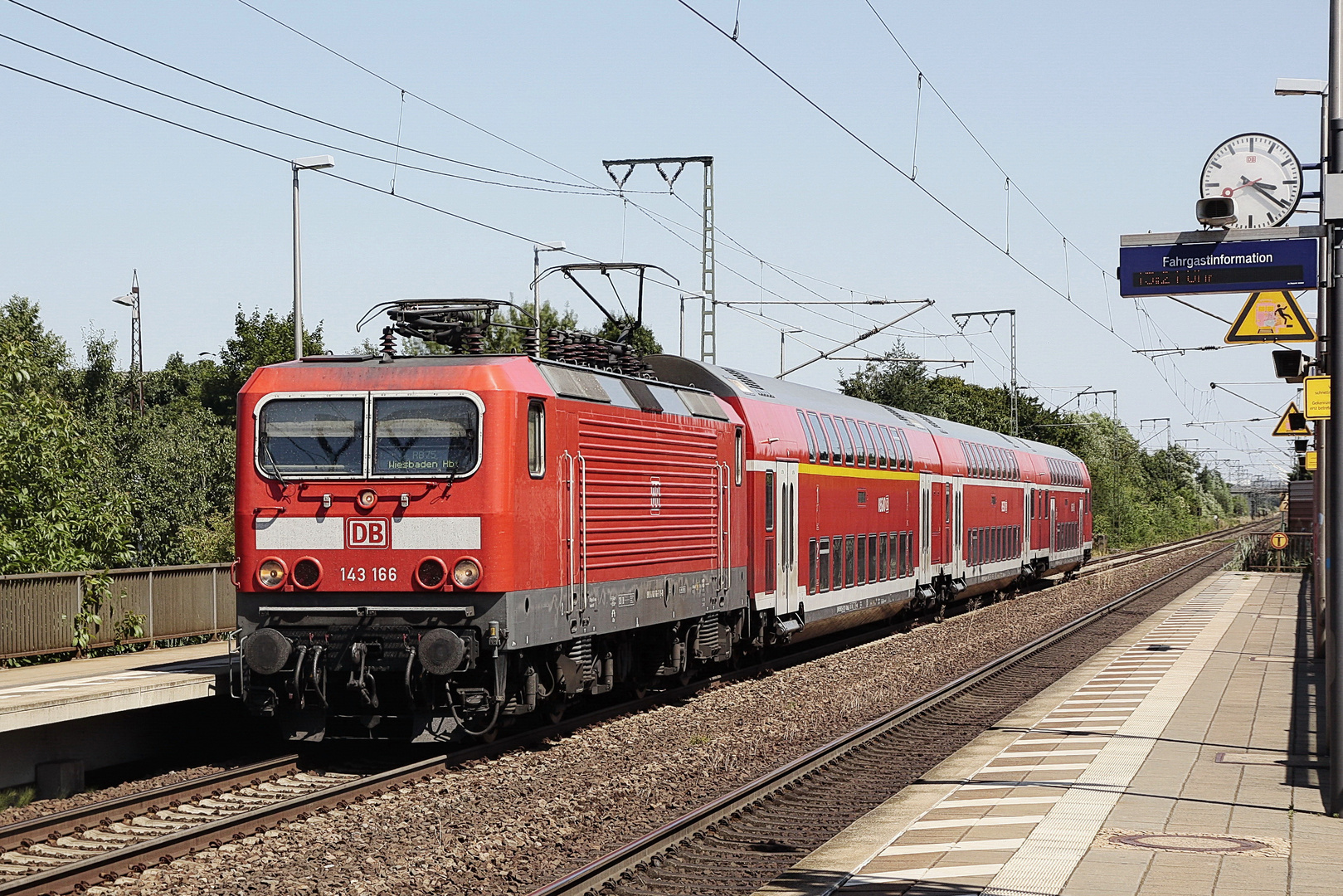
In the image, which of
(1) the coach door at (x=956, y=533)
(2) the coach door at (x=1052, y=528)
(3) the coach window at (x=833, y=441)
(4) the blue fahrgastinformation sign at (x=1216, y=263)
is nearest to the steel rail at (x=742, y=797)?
(3) the coach window at (x=833, y=441)

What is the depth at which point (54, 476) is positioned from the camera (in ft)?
61.8

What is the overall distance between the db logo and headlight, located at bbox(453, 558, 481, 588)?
0.70 m

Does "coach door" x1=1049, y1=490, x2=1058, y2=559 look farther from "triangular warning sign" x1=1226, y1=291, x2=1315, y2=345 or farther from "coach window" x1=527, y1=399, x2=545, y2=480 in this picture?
"coach window" x1=527, y1=399, x2=545, y2=480

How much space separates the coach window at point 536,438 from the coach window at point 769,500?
290 inches

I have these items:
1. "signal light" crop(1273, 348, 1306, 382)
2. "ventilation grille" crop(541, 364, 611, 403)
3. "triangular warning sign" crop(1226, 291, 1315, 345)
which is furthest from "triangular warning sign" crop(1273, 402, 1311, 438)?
"ventilation grille" crop(541, 364, 611, 403)

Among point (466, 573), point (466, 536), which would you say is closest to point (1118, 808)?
point (466, 573)

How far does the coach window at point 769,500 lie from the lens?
69.1ft

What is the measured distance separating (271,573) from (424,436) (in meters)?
1.86

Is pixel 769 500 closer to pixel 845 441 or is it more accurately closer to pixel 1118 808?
pixel 845 441

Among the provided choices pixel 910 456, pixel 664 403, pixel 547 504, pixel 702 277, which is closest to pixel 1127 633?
pixel 910 456

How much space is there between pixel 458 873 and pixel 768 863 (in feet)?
6.91

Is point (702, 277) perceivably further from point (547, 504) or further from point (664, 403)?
point (547, 504)

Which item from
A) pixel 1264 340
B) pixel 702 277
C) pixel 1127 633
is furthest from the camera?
pixel 702 277

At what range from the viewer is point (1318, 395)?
1415cm
